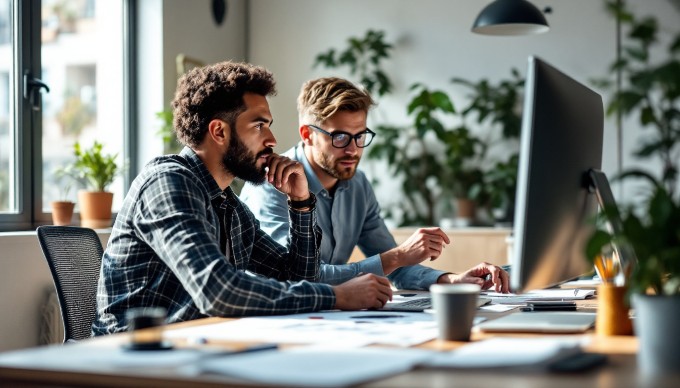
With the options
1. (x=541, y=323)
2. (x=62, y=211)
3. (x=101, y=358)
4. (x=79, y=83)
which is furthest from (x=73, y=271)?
(x=79, y=83)

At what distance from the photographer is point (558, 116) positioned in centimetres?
144

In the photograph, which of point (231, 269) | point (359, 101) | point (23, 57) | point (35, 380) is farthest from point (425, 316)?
point (23, 57)

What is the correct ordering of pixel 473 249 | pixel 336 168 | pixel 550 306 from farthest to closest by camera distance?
pixel 473 249 → pixel 336 168 → pixel 550 306

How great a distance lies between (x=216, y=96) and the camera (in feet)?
7.60

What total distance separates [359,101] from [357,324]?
1.47 meters

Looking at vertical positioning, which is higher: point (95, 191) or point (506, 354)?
point (95, 191)

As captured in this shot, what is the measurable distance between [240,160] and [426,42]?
327cm

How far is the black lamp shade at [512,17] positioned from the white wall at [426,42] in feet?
3.33

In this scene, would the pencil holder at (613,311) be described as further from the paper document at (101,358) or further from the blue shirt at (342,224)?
the blue shirt at (342,224)

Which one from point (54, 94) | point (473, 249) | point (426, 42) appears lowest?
point (473, 249)

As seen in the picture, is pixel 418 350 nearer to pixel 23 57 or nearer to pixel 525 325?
pixel 525 325

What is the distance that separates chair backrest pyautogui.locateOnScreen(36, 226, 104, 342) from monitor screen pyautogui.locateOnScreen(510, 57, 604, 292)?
48.0 inches

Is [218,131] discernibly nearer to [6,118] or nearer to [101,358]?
[101,358]

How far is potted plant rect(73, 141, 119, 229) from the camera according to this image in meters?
3.89
